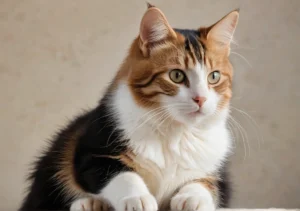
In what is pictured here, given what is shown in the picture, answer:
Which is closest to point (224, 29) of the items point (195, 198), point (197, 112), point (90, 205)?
point (197, 112)

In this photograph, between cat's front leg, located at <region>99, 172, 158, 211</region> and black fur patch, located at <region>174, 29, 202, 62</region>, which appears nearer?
cat's front leg, located at <region>99, 172, 158, 211</region>

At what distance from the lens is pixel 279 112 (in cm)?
183

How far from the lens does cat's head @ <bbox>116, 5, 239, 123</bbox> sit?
0.99m

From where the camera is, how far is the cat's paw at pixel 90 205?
1.01 m

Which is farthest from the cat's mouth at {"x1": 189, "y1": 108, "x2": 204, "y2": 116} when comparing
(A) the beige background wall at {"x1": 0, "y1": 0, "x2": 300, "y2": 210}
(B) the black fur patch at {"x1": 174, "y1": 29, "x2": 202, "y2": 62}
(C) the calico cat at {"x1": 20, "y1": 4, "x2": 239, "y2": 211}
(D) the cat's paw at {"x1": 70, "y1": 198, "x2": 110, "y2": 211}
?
(A) the beige background wall at {"x1": 0, "y1": 0, "x2": 300, "y2": 210}

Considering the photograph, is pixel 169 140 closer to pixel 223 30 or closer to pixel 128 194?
pixel 128 194

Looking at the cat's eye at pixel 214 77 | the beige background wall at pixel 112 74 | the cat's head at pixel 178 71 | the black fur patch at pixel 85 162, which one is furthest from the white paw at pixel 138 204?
the beige background wall at pixel 112 74

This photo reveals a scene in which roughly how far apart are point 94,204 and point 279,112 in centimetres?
106

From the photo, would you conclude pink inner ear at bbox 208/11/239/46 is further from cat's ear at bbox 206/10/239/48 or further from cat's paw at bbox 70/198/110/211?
cat's paw at bbox 70/198/110/211

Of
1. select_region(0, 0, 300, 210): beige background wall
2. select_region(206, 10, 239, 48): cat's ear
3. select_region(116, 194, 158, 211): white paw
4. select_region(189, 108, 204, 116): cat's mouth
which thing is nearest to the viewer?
select_region(116, 194, 158, 211): white paw

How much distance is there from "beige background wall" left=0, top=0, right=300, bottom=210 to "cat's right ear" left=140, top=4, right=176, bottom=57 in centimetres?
69

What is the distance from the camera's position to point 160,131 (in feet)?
3.45

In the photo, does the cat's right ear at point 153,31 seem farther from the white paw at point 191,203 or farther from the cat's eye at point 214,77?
the white paw at point 191,203

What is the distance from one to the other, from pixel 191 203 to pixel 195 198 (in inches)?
0.7
